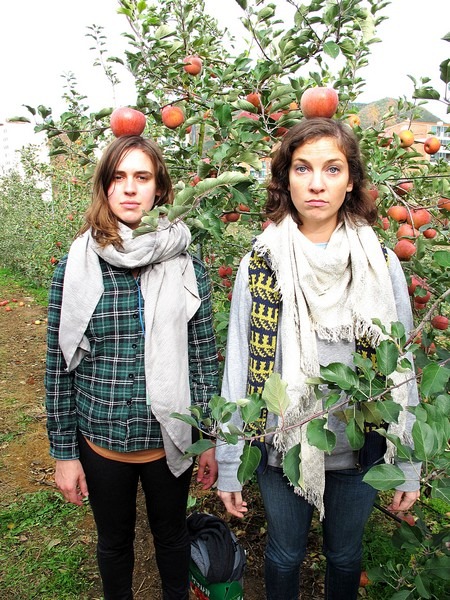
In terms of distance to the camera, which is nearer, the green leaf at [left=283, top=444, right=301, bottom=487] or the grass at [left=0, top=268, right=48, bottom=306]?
the green leaf at [left=283, top=444, right=301, bottom=487]

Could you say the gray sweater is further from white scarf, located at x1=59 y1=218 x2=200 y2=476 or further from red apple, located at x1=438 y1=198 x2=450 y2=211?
red apple, located at x1=438 y1=198 x2=450 y2=211

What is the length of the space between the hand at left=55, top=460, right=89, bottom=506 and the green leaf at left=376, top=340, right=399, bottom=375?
96 cm

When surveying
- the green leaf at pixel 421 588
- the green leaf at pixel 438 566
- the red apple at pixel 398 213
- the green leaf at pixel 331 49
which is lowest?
the green leaf at pixel 421 588

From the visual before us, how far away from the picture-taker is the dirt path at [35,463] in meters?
2.09

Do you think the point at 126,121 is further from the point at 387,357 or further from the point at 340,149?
the point at 387,357

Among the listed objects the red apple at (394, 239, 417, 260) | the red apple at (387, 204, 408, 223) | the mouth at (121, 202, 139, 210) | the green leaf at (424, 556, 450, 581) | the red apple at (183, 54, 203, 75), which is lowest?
the green leaf at (424, 556, 450, 581)

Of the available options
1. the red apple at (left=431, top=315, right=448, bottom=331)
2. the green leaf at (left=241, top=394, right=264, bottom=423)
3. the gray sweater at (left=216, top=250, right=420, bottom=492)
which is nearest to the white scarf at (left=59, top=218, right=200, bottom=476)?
the gray sweater at (left=216, top=250, right=420, bottom=492)

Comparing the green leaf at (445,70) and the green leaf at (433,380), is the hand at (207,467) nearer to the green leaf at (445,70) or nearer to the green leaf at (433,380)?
the green leaf at (433,380)

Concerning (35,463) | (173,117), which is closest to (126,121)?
(173,117)

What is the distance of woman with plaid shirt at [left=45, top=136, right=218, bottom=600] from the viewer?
1376 mm

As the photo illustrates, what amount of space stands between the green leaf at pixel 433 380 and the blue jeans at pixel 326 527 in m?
0.52

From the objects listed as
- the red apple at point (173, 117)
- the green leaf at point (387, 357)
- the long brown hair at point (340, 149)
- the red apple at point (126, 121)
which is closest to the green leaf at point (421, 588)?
the green leaf at point (387, 357)

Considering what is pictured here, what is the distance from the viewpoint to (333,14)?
4.99ft

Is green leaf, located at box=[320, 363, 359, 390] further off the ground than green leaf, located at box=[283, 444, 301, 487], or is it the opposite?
green leaf, located at box=[320, 363, 359, 390]
